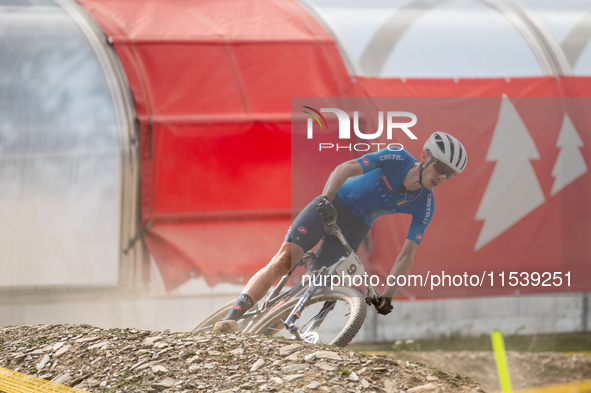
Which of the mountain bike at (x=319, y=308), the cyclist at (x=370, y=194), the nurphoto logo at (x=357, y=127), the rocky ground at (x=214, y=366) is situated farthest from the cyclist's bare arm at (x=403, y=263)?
the rocky ground at (x=214, y=366)

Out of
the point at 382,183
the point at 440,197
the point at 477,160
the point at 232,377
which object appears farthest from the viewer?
the point at 477,160

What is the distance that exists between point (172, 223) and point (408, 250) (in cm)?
239

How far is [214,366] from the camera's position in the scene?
312cm

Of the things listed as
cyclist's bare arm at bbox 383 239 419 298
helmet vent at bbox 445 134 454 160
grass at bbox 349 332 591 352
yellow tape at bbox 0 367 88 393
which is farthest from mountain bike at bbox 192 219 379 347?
yellow tape at bbox 0 367 88 393

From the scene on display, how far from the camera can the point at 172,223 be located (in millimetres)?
5176

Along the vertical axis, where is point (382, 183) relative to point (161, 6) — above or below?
below

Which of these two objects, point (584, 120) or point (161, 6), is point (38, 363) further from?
point (584, 120)

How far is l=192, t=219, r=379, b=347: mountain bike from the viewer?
4023 millimetres

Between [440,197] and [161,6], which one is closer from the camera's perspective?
[440,197]

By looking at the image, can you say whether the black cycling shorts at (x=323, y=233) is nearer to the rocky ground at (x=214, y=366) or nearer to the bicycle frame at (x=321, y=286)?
the bicycle frame at (x=321, y=286)

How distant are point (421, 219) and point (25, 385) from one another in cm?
330

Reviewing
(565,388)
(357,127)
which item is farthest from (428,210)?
(565,388)

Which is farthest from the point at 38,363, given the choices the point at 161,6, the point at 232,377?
the point at 161,6

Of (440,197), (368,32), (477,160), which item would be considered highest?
(368,32)
